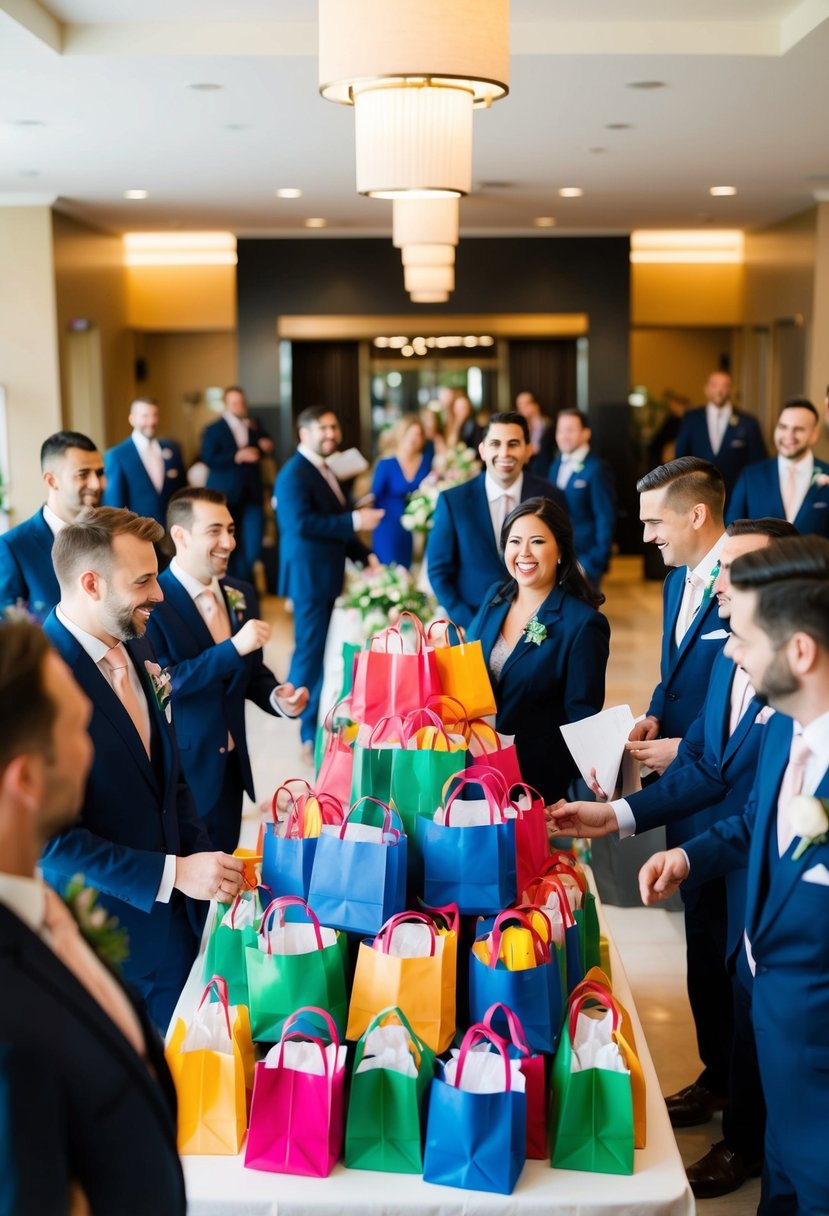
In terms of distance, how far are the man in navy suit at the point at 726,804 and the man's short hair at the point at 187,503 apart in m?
1.89

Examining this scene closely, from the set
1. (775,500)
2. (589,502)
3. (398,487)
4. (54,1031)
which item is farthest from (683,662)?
(398,487)

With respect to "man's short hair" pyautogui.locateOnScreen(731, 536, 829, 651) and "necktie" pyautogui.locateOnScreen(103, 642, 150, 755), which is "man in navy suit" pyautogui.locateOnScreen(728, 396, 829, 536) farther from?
"man's short hair" pyautogui.locateOnScreen(731, 536, 829, 651)

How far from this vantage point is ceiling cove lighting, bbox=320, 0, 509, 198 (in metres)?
3.42

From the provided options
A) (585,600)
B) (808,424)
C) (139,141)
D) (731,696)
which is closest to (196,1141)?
(731,696)

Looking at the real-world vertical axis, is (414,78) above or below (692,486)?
above

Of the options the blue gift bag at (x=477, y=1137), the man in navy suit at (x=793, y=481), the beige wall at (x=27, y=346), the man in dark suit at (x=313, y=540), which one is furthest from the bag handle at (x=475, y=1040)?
the beige wall at (x=27, y=346)

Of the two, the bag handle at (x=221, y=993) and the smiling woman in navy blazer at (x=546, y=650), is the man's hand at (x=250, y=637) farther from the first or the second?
the bag handle at (x=221, y=993)

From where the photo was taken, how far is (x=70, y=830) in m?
2.86

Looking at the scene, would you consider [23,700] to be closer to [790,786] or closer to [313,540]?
[790,786]

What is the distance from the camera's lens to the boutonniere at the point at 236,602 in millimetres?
4809

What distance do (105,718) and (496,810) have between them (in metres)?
0.90

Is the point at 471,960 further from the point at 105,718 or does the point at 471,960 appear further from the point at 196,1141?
the point at 105,718

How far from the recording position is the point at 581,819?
11.2 ft

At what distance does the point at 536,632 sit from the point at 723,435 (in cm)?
1015
